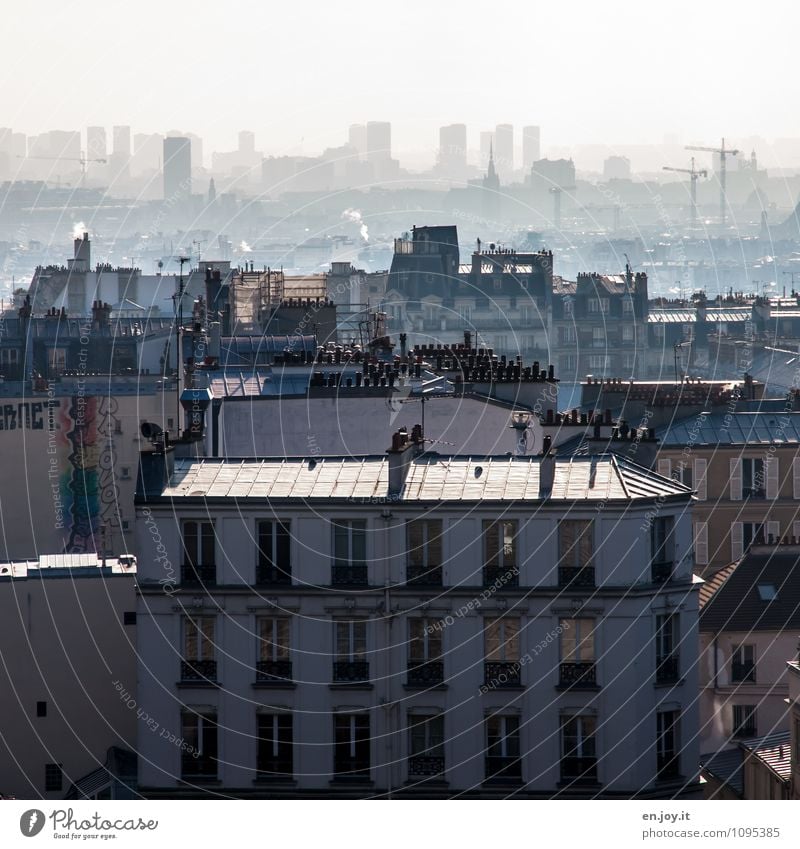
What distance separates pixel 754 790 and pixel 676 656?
2.30m

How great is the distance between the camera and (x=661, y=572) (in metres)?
17.0

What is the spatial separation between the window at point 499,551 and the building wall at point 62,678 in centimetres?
411

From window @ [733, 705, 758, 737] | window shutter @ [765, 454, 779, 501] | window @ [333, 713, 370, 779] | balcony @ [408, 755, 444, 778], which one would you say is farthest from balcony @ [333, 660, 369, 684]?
window shutter @ [765, 454, 779, 501]

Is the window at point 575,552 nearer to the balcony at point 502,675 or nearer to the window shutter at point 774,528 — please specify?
the balcony at point 502,675

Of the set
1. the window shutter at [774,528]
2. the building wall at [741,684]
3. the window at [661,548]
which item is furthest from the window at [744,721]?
the window shutter at [774,528]

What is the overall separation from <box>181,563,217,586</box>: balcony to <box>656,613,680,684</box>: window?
3.22 metres

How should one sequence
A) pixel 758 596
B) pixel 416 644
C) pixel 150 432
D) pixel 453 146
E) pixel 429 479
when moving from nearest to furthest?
pixel 416 644 < pixel 429 479 < pixel 150 432 < pixel 758 596 < pixel 453 146

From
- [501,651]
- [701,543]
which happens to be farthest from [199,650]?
[701,543]

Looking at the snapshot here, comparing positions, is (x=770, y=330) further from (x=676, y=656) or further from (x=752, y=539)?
(x=676, y=656)

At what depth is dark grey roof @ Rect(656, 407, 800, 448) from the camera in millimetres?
27703

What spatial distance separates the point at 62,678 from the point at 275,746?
365cm

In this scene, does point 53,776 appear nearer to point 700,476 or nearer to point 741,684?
point 741,684

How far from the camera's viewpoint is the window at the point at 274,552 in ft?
55.7

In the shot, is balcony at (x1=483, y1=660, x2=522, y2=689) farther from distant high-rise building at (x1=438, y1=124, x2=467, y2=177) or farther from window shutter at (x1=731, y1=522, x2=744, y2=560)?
distant high-rise building at (x1=438, y1=124, x2=467, y2=177)
